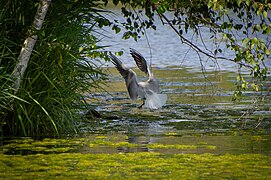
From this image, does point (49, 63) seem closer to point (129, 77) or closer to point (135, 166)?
point (135, 166)

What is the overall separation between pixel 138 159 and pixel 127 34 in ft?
7.68

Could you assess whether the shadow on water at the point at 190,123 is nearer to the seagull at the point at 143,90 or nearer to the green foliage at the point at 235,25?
the seagull at the point at 143,90

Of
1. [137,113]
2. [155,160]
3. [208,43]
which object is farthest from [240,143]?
[208,43]

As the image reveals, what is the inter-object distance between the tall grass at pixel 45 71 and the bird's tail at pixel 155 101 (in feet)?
9.57

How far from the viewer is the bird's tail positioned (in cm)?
1346

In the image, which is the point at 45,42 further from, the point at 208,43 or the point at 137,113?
the point at 208,43

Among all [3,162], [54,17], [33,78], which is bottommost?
[3,162]

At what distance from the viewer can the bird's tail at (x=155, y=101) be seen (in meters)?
13.5

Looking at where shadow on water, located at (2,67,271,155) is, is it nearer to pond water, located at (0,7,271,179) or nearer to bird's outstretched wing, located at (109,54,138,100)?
pond water, located at (0,7,271,179)

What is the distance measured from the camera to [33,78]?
10117 millimetres

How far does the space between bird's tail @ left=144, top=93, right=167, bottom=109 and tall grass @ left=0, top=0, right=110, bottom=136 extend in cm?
292

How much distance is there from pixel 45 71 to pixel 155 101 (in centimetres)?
359

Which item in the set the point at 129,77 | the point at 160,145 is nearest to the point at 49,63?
the point at 160,145

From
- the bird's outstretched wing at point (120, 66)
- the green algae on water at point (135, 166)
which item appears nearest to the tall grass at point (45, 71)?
the green algae on water at point (135, 166)
